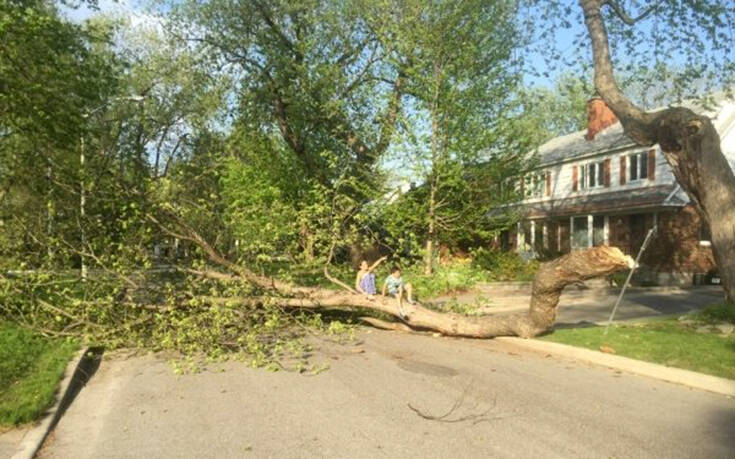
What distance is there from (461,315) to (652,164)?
1854cm

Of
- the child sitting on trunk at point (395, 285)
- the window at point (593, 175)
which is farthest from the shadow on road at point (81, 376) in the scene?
the window at point (593, 175)

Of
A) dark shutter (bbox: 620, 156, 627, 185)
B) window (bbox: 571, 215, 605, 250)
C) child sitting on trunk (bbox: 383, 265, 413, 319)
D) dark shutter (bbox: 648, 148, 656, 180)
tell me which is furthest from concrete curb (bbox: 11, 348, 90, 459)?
dark shutter (bbox: 620, 156, 627, 185)

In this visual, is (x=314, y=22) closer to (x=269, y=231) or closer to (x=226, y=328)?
(x=269, y=231)

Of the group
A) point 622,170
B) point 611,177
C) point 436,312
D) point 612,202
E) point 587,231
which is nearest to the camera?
point 436,312

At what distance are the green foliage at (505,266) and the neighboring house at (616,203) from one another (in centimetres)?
97

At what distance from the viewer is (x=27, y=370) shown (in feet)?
25.8

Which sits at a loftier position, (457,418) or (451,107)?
(451,107)

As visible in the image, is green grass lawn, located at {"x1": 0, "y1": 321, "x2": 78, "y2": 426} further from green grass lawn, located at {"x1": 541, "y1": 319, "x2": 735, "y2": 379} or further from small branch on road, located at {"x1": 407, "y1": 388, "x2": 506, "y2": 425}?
green grass lawn, located at {"x1": 541, "y1": 319, "x2": 735, "y2": 379}

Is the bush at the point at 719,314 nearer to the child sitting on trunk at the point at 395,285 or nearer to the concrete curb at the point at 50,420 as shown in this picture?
the child sitting on trunk at the point at 395,285

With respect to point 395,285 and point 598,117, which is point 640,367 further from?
point 598,117

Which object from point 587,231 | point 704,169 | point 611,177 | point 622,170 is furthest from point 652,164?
point 704,169

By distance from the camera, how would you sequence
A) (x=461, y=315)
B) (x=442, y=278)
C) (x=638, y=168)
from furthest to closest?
(x=638, y=168) < (x=442, y=278) < (x=461, y=315)

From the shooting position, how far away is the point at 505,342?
445 inches

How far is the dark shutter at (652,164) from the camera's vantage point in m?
26.2
